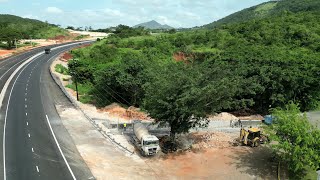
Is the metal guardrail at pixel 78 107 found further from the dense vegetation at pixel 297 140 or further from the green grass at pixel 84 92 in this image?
the dense vegetation at pixel 297 140

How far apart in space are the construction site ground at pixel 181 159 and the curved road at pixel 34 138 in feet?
5.58

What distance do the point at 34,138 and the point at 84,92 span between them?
26.0 metres

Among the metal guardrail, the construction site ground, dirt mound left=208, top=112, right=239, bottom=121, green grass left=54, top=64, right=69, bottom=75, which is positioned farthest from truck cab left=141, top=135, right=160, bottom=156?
green grass left=54, top=64, right=69, bottom=75

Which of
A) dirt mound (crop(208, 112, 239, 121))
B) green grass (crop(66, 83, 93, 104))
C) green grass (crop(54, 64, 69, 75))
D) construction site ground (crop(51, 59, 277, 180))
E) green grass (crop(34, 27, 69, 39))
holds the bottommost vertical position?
construction site ground (crop(51, 59, 277, 180))

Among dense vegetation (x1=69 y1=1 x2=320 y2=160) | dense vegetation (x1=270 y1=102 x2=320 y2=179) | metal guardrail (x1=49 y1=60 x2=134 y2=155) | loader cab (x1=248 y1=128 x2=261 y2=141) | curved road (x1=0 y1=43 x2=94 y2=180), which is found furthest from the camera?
loader cab (x1=248 y1=128 x2=261 y2=141)

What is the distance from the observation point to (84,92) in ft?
228

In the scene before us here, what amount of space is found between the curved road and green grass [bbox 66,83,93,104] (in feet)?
15.0

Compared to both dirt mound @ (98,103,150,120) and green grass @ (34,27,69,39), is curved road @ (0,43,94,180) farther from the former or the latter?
green grass @ (34,27,69,39)

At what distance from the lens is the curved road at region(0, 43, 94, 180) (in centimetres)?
3550

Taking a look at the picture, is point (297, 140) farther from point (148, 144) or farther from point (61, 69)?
point (61, 69)

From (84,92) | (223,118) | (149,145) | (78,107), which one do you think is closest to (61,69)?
(84,92)

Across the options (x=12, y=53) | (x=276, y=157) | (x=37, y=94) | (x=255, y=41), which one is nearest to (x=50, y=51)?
(x=12, y=53)

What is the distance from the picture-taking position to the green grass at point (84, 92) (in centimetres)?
6431

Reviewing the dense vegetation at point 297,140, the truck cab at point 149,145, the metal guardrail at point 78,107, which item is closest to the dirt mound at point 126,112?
the metal guardrail at point 78,107
